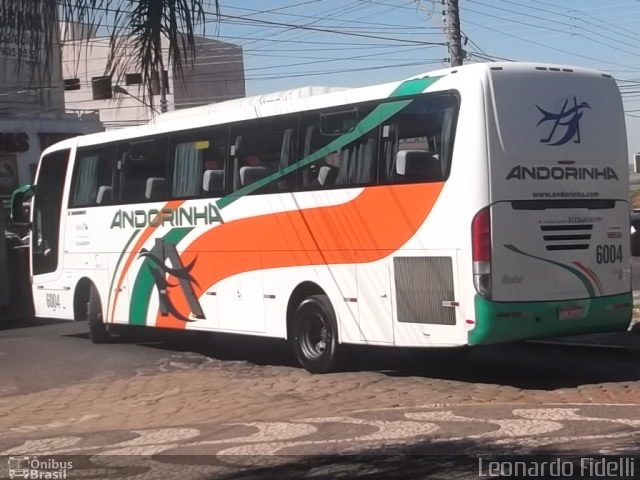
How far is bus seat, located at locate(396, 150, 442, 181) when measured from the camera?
12031mm

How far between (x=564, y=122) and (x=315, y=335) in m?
4.09

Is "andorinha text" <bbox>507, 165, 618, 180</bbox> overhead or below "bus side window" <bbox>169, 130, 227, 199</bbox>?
below

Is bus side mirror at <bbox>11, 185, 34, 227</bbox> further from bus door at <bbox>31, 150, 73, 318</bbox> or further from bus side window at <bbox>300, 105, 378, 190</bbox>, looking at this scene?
bus side window at <bbox>300, 105, 378, 190</bbox>

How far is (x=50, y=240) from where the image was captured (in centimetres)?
1903

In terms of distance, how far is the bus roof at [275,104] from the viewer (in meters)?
12.1

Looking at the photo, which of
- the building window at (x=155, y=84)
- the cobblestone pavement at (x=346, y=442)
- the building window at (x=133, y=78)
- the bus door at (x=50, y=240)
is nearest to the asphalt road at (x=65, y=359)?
the bus door at (x=50, y=240)

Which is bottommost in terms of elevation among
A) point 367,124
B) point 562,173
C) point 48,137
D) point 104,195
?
point 562,173

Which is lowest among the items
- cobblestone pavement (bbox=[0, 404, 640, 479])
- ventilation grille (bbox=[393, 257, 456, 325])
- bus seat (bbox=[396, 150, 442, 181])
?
cobblestone pavement (bbox=[0, 404, 640, 479])

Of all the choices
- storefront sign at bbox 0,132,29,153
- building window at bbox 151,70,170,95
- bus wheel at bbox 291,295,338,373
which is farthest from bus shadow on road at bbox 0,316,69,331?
building window at bbox 151,70,170,95

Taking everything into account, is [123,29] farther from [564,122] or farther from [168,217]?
[168,217]

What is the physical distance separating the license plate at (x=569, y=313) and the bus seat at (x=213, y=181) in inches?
198

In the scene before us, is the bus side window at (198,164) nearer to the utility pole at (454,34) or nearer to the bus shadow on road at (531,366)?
the bus shadow on road at (531,366)

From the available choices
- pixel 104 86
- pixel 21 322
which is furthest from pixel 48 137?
pixel 104 86

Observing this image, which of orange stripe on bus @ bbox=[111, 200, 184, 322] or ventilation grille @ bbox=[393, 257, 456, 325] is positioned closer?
ventilation grille @ bbox=[393, 257, 456, 325]
